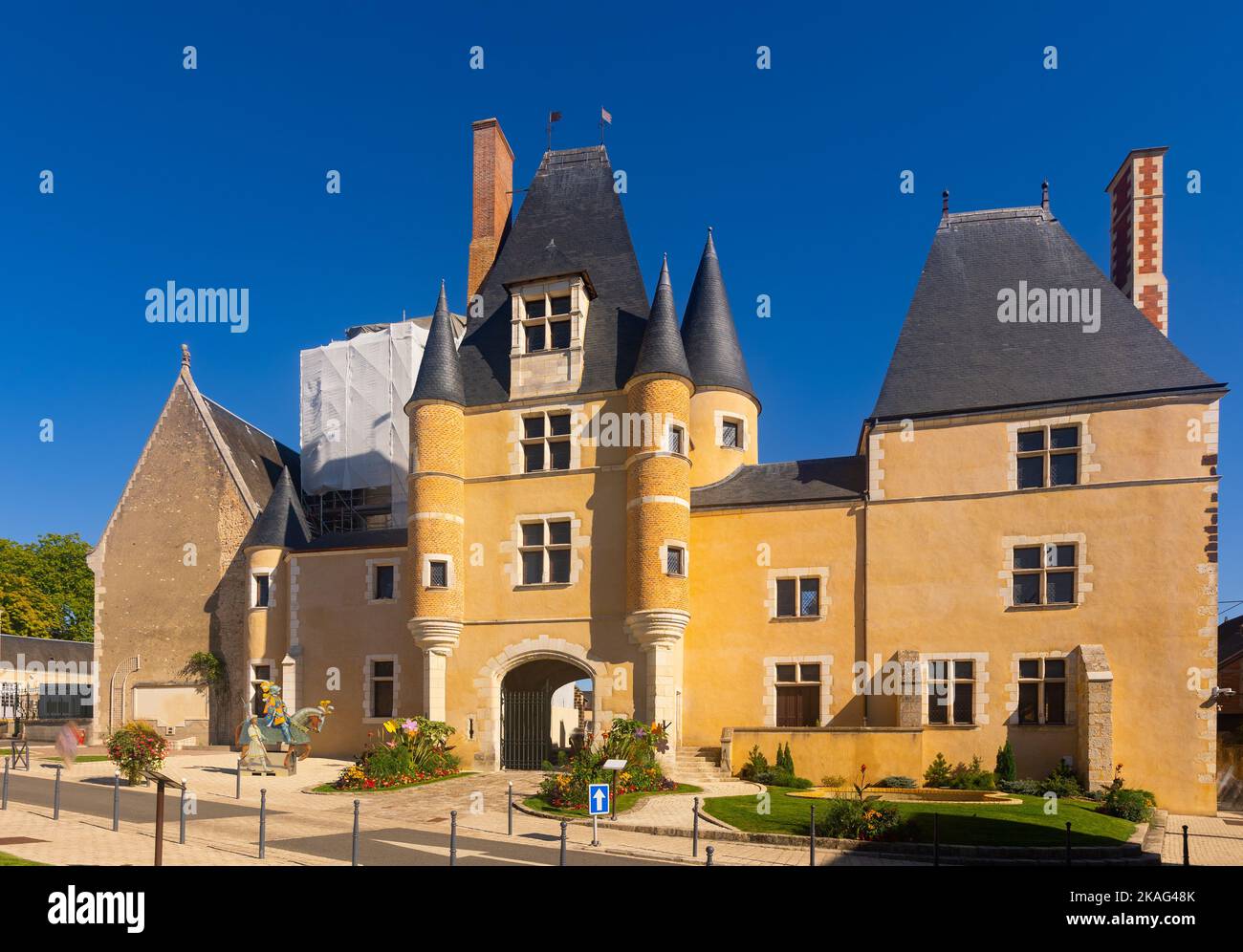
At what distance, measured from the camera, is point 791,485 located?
28266 millimetres

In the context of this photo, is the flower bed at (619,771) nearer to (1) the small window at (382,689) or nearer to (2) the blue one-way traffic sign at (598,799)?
(2) the blue one-way traffic sign at (598,799)

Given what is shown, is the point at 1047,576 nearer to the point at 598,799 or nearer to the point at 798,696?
the point at 798,696

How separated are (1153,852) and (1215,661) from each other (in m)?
8.98

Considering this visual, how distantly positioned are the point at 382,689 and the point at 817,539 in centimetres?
1431

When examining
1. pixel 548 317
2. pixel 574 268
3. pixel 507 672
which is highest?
pixel 574 268

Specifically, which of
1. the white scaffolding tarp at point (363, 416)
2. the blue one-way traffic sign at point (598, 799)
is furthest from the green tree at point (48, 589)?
the blue one-way traffic sign at point (598, 799)

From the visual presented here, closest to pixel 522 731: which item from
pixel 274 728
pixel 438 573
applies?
pixel 438 573

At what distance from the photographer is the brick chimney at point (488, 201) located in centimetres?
3312

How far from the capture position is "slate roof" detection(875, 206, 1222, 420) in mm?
25703

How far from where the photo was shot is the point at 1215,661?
23391mm

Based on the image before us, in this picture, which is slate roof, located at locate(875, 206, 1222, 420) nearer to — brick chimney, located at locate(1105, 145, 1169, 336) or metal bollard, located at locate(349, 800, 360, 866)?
brick chimney, located at locate(1105, 145, 1169, 336)

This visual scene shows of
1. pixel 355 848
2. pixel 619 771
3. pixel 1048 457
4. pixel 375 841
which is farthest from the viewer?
pixel 1048 457
